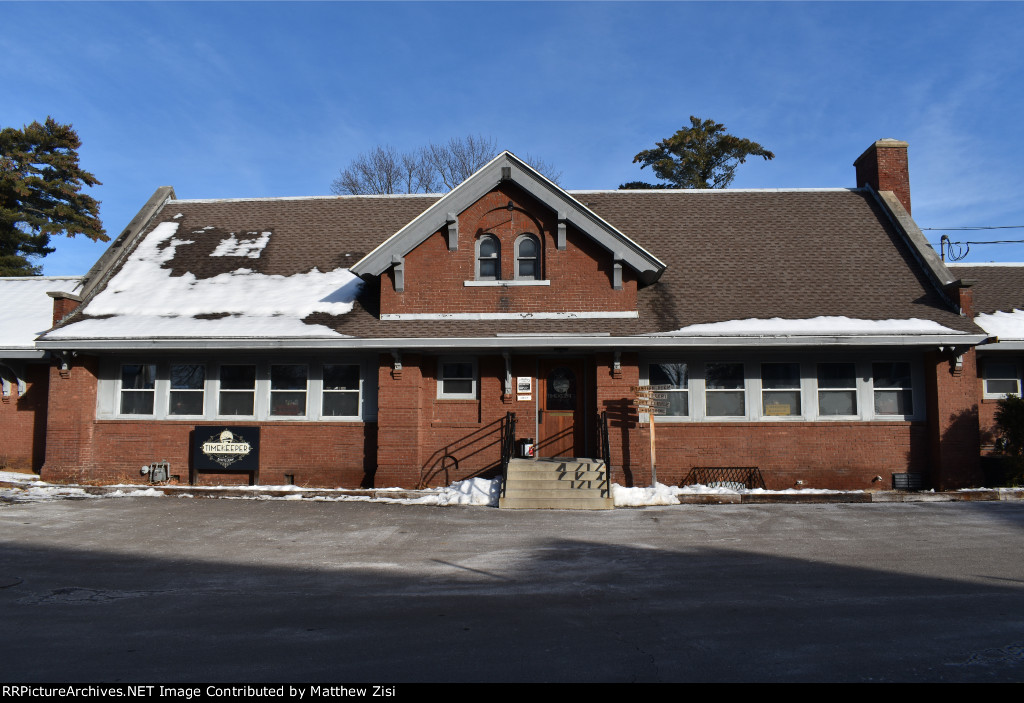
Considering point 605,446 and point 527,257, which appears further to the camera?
point 527,257

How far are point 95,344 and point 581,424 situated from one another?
1037 centimetres

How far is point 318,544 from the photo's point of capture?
33.5ft

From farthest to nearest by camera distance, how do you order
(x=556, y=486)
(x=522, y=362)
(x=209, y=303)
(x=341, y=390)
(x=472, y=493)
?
(x=209, y=303) → (x=341, y=390) → (x=522, y=362) → (x=472, y=493) → (x=556, y=486)

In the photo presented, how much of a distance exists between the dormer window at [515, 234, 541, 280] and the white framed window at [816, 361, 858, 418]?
252 inches

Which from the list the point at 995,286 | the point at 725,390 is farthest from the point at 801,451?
the point at 995,286

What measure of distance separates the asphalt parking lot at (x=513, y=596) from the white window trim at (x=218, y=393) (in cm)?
406

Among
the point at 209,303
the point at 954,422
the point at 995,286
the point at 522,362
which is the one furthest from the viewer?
the point at 995,286

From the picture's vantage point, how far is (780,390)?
52.5ft

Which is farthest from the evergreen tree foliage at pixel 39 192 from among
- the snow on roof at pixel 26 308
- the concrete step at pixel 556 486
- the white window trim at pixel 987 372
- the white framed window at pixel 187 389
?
the white window trim at pixel 987 372

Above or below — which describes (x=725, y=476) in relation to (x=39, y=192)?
below

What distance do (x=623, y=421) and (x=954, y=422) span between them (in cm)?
666

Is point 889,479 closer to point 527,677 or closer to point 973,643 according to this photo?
point 973,643

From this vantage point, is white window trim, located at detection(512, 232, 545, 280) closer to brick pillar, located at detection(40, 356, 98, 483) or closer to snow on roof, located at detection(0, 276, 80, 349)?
brick pillar, located at detection(40, 356, 98, 483)

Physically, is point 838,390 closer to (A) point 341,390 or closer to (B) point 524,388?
(B) point 524,388
